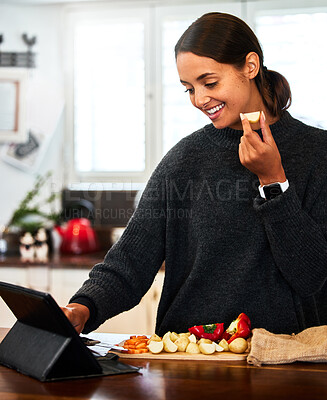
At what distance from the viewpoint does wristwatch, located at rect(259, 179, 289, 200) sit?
4.35 feet

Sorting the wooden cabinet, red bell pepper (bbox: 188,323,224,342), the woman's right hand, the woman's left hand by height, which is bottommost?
the wooden cabinet

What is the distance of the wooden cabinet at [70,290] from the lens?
300 centimetres

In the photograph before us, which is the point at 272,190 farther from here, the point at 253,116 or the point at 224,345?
the point at 224,345

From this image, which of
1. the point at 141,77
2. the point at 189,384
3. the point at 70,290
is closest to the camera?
the point at 189,384

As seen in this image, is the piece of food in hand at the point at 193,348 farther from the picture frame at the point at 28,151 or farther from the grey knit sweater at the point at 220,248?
the picture frame at the point at 28,151

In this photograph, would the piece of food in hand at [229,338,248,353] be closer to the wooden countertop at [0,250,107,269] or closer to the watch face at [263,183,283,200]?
the watch face at [263,183,283,200]

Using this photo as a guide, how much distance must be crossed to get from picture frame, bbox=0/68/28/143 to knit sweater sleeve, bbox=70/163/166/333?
226 centimetres

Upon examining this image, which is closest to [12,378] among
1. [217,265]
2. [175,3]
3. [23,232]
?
[217,265]

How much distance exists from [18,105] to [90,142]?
50 cm

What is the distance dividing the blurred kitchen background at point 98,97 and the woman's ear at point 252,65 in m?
2.01

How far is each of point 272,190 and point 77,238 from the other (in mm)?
2157

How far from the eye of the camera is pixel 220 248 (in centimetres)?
148

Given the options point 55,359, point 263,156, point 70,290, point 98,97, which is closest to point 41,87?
point 98,97

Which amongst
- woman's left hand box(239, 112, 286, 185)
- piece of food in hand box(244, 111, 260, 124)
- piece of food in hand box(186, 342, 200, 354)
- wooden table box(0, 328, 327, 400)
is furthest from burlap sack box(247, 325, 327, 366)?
piece of food in hand box(244, 111, 260, 124)
